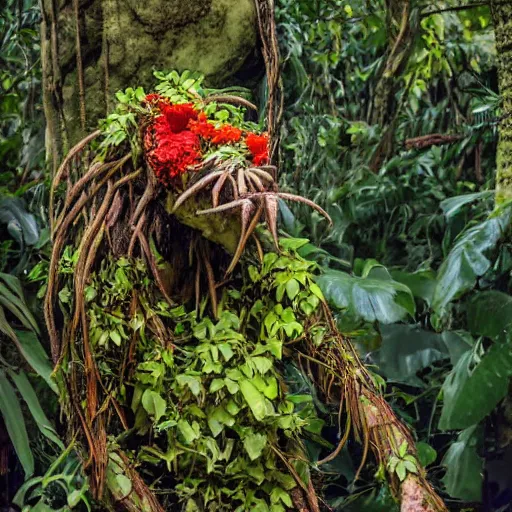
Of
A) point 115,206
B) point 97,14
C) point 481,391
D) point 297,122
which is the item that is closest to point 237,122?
point 115,206

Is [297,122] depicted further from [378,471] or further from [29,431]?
[378,471]

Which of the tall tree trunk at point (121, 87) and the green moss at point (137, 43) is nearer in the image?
the tall tree trunk at point (121, 87)

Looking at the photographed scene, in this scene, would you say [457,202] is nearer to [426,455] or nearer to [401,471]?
[426,455]

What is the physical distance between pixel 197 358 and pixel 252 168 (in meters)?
Answer: 0.41

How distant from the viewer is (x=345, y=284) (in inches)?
87.2

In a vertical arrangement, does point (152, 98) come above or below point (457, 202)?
above

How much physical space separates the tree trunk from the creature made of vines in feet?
3.64

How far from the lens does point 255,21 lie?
77.8 inches

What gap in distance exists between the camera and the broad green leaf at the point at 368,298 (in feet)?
7.06

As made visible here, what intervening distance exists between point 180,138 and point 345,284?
900 mm

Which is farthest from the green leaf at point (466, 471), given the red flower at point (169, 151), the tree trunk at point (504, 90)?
the red flower at point (169, 151)

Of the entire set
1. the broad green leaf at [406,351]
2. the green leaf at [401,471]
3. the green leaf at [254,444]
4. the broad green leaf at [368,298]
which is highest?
the green leaf at [254,444]

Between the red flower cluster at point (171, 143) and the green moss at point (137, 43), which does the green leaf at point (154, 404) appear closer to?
the red flower cluster at point (171, 143)

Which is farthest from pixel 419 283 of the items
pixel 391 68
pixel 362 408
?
pixel 362 408
